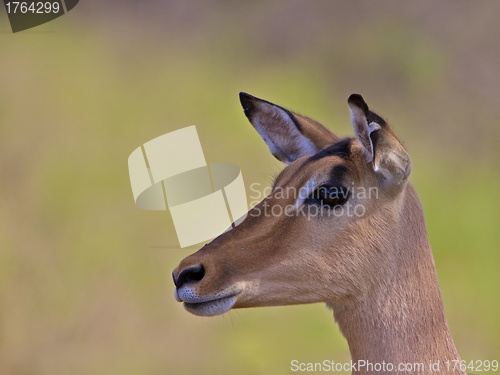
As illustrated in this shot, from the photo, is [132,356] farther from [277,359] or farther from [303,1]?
[303,1]

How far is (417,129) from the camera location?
37.3 feet

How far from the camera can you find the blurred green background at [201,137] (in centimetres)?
987

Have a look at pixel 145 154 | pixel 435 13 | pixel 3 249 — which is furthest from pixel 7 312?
pixel 435 13

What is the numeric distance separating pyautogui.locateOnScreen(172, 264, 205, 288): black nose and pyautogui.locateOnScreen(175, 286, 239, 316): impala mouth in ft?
0.11

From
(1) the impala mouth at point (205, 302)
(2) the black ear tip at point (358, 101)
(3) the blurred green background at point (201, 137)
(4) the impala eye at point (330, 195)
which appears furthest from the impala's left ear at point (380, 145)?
(3) the blurred green background at point (201, 137)

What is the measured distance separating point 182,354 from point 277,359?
971 millimetres
